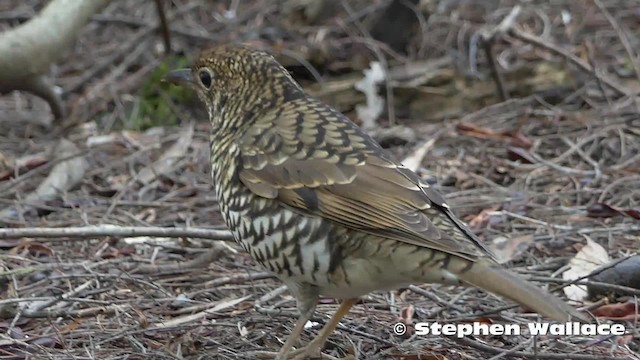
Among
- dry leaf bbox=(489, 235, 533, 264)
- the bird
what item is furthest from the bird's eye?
dry leaf bbox=(489, 235, 533, 264)

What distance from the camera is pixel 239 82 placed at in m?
4.30

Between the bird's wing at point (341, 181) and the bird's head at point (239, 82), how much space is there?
0.12 metres

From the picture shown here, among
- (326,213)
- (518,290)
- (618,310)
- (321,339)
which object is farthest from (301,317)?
(618,310)

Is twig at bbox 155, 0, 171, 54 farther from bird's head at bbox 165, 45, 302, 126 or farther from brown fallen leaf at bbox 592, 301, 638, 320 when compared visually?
brown fallen leaf at bbox 592, 301, 638, 320

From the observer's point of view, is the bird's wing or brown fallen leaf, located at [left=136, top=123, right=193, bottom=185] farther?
brown fallen leaf, located at [left=136, top=123, right=193, bottom=185]

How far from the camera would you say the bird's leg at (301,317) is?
3.88m

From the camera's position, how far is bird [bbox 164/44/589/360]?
139 inches

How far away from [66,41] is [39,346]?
3.10 meters

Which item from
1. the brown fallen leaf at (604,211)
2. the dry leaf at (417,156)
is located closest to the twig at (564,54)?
the dry leaf at (417,156)

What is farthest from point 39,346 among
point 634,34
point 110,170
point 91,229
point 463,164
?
point 634,34

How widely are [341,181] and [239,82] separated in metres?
0.78

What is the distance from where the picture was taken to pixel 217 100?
4.35m

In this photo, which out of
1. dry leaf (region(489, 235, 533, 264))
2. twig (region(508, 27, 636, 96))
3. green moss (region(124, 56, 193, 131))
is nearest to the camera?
dry leaf (region(489, 235, 533, 264))

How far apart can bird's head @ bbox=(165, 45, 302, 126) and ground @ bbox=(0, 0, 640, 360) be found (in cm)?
63
